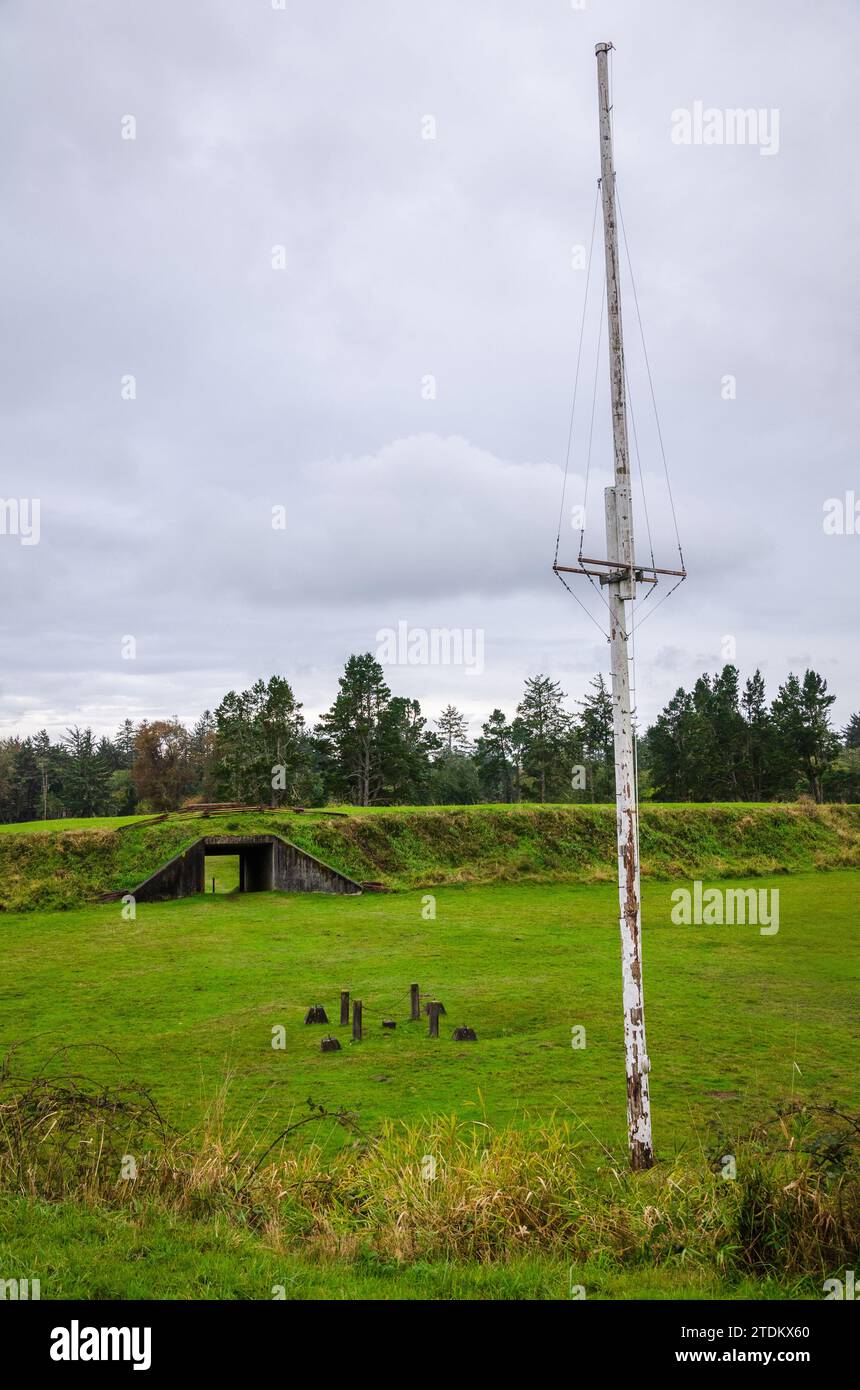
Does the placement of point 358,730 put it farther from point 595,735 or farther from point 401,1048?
point 401,1048

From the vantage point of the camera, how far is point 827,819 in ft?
153

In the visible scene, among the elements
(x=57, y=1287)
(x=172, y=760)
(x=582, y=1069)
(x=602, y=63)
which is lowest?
(x=582, y=1069)

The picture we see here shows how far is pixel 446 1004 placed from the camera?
16422 mm

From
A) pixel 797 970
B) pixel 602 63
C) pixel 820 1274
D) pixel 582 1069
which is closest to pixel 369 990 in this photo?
pixel 582 1069

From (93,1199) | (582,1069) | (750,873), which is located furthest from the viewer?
(750,873)

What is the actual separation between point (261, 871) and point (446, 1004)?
59.5 ft

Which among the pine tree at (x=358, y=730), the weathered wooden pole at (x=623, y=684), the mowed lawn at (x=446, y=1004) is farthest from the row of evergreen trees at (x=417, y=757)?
the weathered wooden pole at (x=623, y=684)

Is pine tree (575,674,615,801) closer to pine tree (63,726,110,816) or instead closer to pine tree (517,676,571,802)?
pine tree (517,676,571,802)

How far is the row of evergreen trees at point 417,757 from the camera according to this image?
64.2 metres

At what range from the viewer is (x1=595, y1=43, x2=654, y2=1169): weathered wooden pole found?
355 inches

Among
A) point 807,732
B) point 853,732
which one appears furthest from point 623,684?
point 853,732

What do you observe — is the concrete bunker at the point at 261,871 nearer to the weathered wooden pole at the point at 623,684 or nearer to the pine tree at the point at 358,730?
the weathered wooden pole at the point at 623,684

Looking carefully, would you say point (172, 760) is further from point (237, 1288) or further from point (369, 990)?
point (237, 1288)
